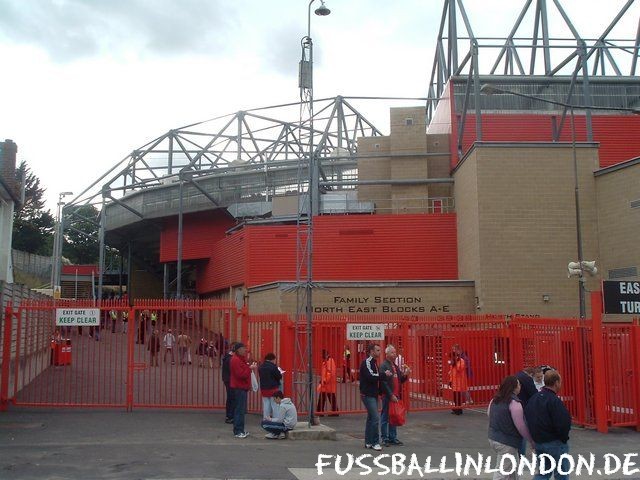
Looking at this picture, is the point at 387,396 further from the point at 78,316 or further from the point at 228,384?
the point at 78,316

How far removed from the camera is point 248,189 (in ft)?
157

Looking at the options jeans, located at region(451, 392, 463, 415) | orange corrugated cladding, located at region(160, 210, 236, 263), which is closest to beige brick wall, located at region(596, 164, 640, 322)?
jeans, located at region(451, 392, 463, 415)

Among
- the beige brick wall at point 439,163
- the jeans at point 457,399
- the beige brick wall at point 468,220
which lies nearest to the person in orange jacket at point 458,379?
the jeans at point 457,399

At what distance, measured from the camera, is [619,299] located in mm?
13867

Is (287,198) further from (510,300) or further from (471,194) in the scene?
(510,300)

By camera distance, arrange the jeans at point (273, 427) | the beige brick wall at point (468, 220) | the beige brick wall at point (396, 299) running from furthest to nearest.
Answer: the beige brick wall at point (468, 220), the beige brick wall at point (396, 299), the jeans at point (273, 427)

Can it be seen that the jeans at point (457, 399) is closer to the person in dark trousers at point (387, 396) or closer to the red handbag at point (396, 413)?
the person in dark trousers at point (387, 396)

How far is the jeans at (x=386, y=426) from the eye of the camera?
12.0m

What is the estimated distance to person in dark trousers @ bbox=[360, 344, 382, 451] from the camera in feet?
37.9

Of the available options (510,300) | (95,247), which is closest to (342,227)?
(510,300)

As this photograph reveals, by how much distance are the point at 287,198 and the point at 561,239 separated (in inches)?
682

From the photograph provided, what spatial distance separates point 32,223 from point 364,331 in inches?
2484

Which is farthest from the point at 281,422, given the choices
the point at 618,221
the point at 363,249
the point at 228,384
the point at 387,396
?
the point at 363,249
